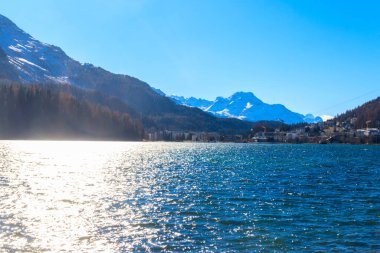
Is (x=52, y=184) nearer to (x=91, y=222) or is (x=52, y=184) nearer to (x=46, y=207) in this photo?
(x=46, y=207)

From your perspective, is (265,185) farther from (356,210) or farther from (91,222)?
(91,222)

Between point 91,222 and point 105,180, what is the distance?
118 feet

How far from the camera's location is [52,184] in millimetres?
63625

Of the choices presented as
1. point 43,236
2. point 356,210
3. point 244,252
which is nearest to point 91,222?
point 43,236

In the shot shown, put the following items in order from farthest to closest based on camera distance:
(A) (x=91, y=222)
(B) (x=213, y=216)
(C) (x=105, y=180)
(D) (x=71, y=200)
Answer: (C) (x=105, y=180) → (D) (x=71, y=200) → (B) (x=213, y=216) → (A) (x=91, y=222)

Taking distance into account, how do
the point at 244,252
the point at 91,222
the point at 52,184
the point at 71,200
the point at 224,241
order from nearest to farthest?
the point at 244,252 < the point at 224,241 < the point at 91,222 < the point at 71,200 < the point at 52,184

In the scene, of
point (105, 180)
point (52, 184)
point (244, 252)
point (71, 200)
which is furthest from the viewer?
point (105, 180)

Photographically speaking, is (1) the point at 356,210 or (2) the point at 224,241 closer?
(2) the point at 224,241

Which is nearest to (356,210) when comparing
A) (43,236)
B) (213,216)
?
(213,216)

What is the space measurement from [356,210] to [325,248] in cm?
1733

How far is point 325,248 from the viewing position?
2908cm

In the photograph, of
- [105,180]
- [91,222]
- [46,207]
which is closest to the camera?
[91,222]

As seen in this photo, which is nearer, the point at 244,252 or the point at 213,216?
the point at 244,252

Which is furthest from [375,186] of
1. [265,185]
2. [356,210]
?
[356,210]
